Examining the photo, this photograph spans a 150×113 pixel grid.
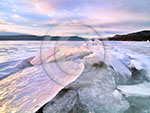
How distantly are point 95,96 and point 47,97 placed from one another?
53cm

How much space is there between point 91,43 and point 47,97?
1646 mm

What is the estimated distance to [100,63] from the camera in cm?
163

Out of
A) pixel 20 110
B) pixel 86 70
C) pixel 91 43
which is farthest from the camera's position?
pixel 91 43

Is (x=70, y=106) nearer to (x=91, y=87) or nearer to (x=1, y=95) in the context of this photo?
(x=91, y=87)

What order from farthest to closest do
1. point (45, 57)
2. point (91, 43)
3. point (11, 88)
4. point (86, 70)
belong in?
point (91, 43) → point (45, 57) → point (86, 70) → point (11, 88)

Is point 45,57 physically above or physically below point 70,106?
above

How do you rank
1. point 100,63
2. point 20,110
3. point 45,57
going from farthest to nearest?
point 45,57 → point 100,63 → point 20,110

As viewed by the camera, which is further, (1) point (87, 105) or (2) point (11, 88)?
(2) point (11, 88)

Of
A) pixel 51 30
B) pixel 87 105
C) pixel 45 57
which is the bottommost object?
pixel 87 105

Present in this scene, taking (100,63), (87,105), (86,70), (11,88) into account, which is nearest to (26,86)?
(11,88)

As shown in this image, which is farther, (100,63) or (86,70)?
(100,63)

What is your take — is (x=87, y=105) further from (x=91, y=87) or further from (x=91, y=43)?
(x=91, y=43)

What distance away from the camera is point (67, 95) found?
92 centimetres

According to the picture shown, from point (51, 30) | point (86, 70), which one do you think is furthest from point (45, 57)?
point (86, 70)
